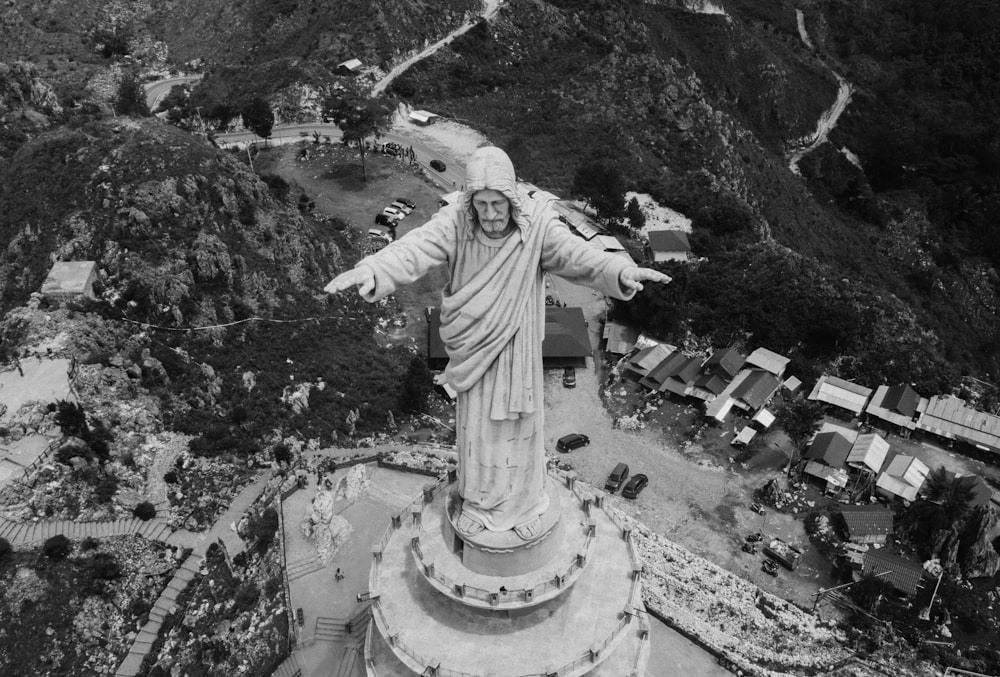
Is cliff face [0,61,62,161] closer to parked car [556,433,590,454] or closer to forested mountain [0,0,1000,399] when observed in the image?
forested mountain [0,0,1000,399]

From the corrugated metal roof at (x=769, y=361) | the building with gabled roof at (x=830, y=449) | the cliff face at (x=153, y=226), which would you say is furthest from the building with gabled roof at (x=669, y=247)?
the cliff face at (x=153, y=226)

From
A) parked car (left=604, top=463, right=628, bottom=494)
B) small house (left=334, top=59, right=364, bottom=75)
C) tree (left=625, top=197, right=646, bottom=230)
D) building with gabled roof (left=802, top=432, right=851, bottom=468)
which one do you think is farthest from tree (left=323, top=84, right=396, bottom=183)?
building with gabled roof (left=802, top=432, right=851, bottom=468)

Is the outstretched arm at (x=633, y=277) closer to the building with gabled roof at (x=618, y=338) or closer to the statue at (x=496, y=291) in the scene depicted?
the statue at (x=496, y=291)

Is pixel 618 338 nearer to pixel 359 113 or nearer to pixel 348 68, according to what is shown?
pixel 359 113

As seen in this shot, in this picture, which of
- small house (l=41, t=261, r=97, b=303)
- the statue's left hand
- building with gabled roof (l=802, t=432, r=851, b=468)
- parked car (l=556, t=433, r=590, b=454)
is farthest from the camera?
small house (l=41, t=261, r=97, b=303)

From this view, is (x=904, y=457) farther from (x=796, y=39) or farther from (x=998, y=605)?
(x=796, y=39)
